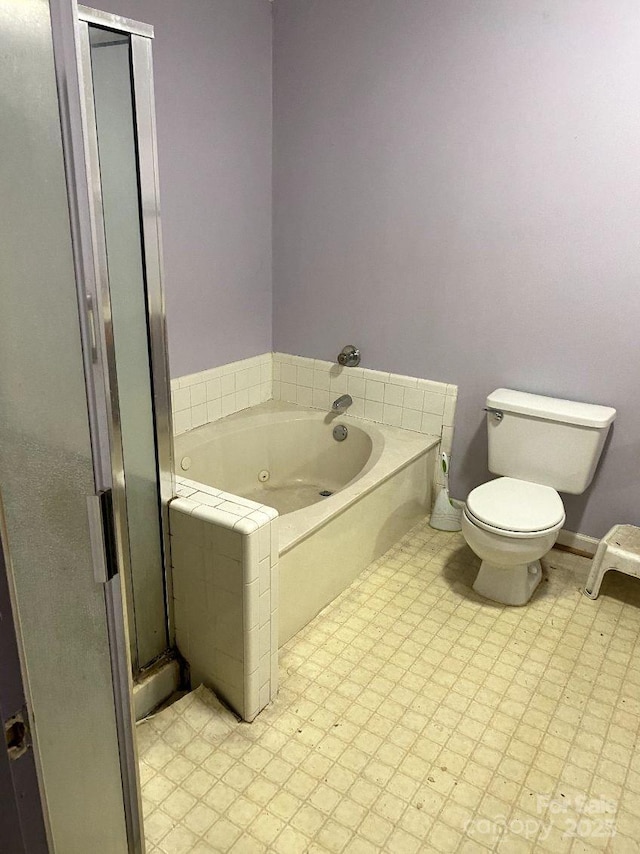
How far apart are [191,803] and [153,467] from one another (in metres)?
0.87

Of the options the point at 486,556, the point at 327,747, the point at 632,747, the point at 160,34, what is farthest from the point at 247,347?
the point at 632,747

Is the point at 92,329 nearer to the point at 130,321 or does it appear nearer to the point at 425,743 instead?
the point at 130,321

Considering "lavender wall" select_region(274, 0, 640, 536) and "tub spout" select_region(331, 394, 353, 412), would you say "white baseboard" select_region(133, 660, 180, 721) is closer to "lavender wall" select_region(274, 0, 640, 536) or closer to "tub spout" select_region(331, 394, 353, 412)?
"tub spout" select_region(331, 394, 353, 412)

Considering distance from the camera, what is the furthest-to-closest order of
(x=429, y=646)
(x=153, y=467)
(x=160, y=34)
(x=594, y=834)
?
(x=160, y=34)
(x=429, y=646)
(x=153, y=467)
(x=594, y=834)

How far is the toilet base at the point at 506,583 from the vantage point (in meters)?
2.43

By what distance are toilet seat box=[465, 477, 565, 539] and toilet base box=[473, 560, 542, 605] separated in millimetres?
203

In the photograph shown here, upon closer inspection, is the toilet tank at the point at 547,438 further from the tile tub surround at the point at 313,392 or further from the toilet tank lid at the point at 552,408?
the tile tub surround at the point at 313,392

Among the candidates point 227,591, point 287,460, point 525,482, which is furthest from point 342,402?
point 227,591

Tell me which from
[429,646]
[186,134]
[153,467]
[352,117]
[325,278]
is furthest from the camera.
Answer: [325,278]

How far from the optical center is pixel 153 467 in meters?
1.75

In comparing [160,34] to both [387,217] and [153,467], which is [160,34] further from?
[153,467]

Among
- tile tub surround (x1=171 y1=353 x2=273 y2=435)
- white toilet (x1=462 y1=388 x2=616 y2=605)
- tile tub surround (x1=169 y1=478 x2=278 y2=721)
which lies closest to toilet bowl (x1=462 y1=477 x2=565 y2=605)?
white toilet (x1=462 y1=388 x2=616 y2=605)

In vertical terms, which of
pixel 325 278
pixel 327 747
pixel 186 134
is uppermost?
pixel 186 134

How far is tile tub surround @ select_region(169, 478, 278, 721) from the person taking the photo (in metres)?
1.73
